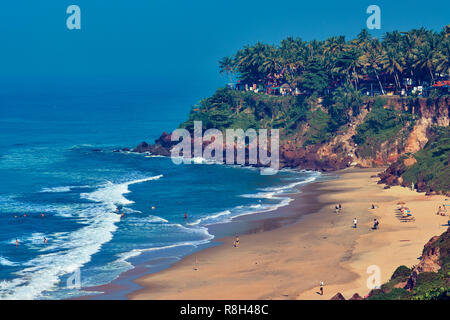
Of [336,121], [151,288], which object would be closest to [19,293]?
[151,288]

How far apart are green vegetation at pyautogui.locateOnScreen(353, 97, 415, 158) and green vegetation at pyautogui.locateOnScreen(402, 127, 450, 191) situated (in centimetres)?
969

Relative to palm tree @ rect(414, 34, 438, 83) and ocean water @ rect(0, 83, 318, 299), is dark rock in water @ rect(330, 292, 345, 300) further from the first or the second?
palm tree @ rect(414, 34, 438, 83)

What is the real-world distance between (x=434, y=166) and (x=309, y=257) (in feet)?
96.6

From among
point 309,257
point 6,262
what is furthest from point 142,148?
point 309,257

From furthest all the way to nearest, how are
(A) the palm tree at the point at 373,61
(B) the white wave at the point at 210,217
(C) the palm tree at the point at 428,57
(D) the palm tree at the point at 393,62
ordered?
(A) the palm tree at the point at 373,61, (D) the palm tree at the point at 393,62, (C) the palm tree at the point at 428,57, (B) the white wave at the point at 210,217

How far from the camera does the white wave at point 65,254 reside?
50.1 metres

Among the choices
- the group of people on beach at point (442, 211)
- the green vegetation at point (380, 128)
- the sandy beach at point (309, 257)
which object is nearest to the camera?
the sandy beach at point (309, 257)

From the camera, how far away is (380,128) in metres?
99.7

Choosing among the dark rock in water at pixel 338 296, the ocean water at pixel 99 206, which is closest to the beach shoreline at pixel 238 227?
the ocean water at pixel 99 206

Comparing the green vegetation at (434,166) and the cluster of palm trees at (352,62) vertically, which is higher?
the cluster of palm trees at (352,62)

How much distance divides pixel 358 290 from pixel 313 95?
70.6 metres

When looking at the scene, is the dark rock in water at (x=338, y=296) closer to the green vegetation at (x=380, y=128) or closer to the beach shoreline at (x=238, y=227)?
the beach shoreline at (x=238, y=227)

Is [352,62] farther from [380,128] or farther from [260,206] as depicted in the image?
[260,206]

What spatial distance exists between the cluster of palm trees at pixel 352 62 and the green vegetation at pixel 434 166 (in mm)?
16946
